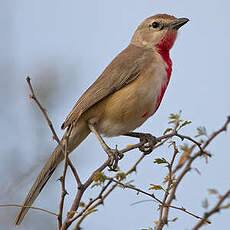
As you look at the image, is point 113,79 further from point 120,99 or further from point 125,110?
point 125,110

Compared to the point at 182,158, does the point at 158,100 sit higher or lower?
higher

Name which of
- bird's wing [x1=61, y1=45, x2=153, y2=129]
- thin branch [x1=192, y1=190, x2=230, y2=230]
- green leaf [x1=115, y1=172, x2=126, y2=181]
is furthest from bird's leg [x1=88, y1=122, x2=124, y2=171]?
thin branch [x1=192, y1=190, x2=230, y2=230]

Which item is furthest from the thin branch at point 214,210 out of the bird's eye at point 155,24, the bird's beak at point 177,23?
the bird's eye at point 155,24

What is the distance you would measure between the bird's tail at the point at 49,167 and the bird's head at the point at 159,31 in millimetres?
1426

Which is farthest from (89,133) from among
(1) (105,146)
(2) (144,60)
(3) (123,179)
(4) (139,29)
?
(3) (123,179)

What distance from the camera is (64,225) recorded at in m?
1.95

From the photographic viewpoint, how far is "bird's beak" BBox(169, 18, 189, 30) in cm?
511

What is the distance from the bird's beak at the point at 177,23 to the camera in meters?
5.11

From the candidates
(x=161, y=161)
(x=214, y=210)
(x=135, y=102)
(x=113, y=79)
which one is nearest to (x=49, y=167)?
(x=135, y=102)

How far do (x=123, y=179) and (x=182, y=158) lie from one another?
1.12 ft

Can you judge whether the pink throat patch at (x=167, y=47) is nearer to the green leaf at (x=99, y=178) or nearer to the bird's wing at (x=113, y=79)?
the bird's wing at (x=113, y=79)

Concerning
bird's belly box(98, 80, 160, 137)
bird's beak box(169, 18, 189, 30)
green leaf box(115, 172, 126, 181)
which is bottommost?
green leaf box(115, 172, 126, 181)

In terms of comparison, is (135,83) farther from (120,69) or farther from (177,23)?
(177,23)

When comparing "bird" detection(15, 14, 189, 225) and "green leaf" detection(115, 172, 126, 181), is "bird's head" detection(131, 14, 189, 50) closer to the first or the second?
"bird" detection(15, 14, 189, 225)
